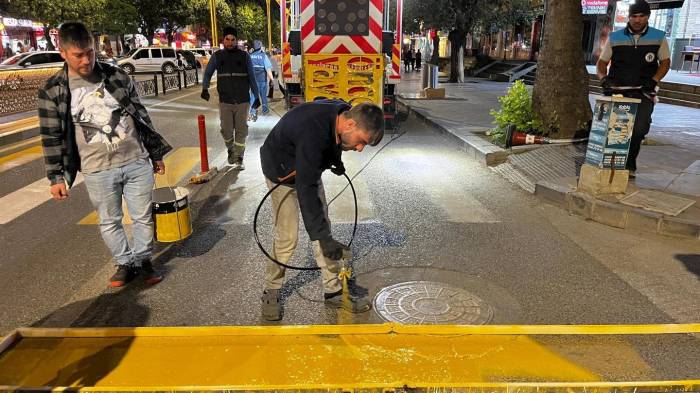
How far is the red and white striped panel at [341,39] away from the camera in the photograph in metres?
10.1

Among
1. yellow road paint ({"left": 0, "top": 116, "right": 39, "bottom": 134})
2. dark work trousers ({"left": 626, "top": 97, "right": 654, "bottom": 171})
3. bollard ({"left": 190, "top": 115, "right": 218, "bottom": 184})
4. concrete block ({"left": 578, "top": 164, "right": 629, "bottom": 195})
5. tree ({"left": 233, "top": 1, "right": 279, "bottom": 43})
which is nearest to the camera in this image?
concrete block ({"left": 578, "top": 164, "right": 629, "bottom": 195})

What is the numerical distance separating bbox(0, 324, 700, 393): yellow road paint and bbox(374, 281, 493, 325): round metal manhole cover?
0.78ft

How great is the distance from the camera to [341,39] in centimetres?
1016

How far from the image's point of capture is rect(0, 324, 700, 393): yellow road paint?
292 cm

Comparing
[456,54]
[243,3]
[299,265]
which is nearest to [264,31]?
[243,3]

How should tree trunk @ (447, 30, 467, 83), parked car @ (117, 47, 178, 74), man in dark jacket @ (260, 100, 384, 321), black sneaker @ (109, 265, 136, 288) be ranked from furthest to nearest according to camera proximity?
parked car @ (117, 47, 178, 74) → tree trunk @ (447, 30, 467, 83) → black sneaker @ (109, 265, 136, 288) → man in dark jacket @ (260, 100, 384, 321)

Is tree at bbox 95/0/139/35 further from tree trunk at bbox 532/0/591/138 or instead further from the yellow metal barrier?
tree trunk at bbox 532/0/591/138

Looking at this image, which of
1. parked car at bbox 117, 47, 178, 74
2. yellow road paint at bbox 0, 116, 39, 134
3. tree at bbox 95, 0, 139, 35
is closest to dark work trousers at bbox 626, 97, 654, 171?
yellow road paint at bbox 0, 116, 39, 134

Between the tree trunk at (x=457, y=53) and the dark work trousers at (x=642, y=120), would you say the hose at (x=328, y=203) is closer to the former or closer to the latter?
the dark work trousers at (x=642, y=120)

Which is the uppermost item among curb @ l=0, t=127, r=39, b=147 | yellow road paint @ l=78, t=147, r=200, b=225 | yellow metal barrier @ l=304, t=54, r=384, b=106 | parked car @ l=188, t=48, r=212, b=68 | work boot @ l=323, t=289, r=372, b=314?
parked car @ l=188, t=48, r=212, b=68

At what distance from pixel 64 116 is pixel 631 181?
248 inches

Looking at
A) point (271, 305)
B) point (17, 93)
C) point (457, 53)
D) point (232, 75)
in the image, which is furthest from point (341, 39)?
point (457, 53)

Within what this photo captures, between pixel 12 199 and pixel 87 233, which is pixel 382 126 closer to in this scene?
pixel 87 233

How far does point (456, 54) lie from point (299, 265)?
22238mm
